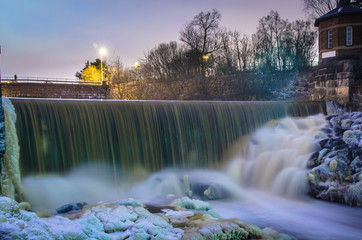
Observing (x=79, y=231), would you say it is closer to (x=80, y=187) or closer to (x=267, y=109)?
(x=80, y=187)

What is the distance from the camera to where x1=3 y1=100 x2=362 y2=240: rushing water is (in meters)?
8.16

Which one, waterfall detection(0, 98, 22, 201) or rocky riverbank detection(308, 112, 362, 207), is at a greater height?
waterfall detection(0, 98, 22, 201)

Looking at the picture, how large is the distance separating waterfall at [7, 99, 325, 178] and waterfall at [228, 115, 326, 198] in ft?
2.24

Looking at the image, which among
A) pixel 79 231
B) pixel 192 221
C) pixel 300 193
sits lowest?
pixel 300 193

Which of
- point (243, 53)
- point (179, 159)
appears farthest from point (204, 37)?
point (179, 159)

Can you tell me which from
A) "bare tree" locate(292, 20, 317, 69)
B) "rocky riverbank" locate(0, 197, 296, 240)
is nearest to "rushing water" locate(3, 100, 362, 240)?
"rocky riverbank" locate(0, 197, 296, 240)

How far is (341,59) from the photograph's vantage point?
64.3ft

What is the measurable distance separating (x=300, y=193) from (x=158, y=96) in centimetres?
2425

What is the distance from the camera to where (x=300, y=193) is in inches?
378

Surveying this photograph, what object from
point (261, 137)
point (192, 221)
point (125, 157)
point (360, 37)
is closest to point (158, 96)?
point (360, 37)

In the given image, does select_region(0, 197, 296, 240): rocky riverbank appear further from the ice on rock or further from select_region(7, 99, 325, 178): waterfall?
select_region(7, 99, 325, 178): waterfall

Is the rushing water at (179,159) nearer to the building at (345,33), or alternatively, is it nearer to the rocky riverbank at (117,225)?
the rocky riverbank at (117,225)

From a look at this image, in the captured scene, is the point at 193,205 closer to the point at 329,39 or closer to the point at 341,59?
the point at 341,59

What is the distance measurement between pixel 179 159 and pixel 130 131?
207 centimetres
